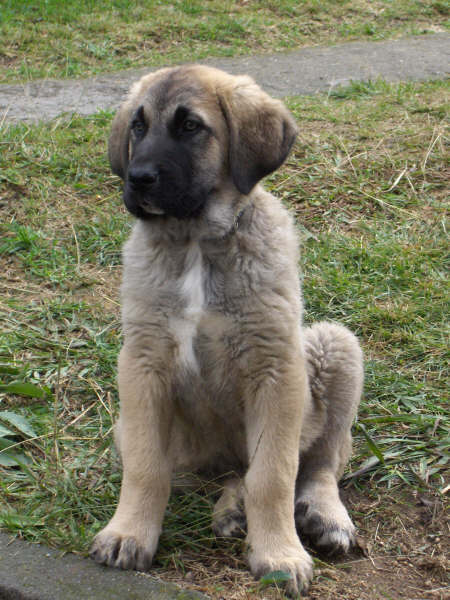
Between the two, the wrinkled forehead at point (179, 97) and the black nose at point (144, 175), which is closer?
the black nose at point (144, 175)

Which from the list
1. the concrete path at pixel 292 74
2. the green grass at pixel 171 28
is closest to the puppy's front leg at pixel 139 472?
the concrete path at pixel 292 74

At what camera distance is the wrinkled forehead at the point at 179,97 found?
Result: 356cm

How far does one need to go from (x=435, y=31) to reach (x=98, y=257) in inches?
306

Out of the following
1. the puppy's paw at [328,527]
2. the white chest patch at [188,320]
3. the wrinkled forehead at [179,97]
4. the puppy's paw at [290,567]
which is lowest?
the puppy's paw at [328,527]

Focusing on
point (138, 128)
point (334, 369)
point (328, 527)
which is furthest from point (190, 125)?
point (328, 527)

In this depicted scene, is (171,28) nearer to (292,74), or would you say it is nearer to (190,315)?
(292,74)

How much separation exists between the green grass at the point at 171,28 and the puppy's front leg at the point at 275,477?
6901mm

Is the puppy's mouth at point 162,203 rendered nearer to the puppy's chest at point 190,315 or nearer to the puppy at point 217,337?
the puppy at point 217,337

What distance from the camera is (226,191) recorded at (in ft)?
11.9

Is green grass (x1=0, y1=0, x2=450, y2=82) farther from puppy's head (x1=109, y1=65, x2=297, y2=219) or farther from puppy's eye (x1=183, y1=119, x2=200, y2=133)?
puppy's eye (x1=183, y1=119, x2=200, y2=133)

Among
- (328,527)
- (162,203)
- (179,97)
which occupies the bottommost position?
(328,527)

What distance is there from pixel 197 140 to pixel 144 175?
0.38 metres

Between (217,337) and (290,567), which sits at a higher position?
(217,337)

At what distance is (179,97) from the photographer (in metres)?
3.58
